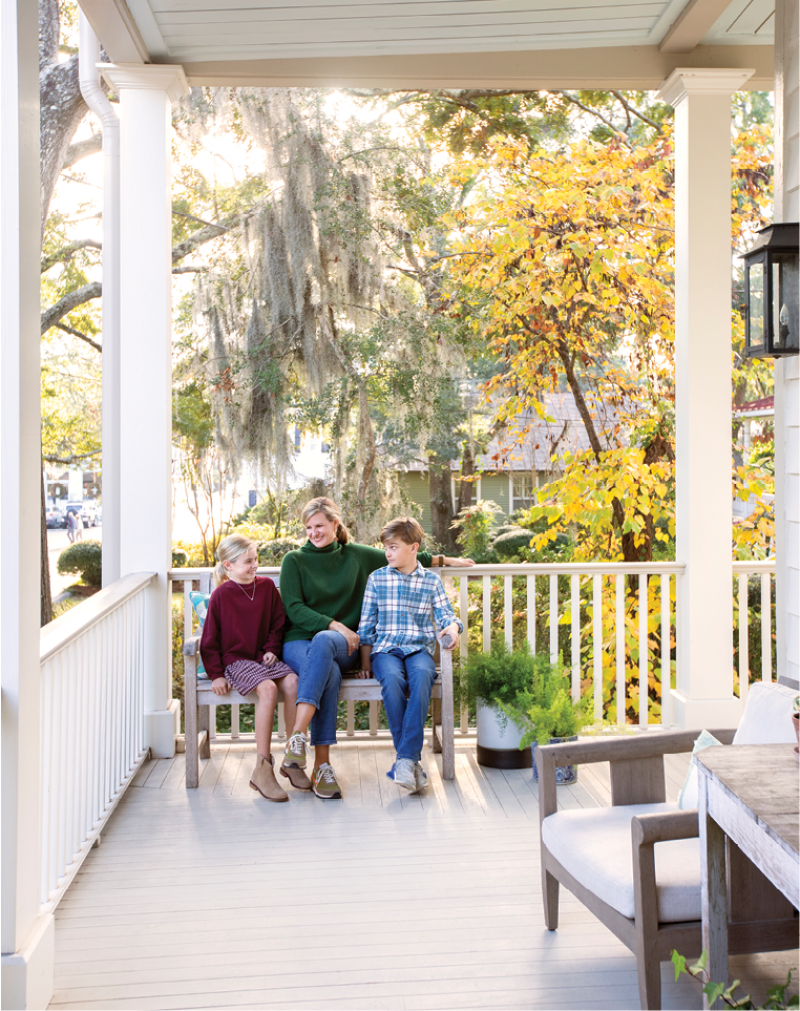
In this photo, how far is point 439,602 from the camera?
3904 millimetres

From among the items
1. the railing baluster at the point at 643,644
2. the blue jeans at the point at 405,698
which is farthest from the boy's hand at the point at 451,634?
the railing baluster at the point at 643,644

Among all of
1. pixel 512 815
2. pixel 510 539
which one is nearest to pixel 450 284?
pixel 510 539

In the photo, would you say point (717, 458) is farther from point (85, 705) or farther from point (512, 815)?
point (85, 705)

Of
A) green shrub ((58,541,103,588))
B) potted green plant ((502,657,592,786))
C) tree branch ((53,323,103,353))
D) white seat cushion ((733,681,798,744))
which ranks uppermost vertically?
tree branch ((53,323,103,353))

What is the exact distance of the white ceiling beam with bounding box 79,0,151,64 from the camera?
3369 mm

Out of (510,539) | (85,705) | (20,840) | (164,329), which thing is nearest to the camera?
(20,840)

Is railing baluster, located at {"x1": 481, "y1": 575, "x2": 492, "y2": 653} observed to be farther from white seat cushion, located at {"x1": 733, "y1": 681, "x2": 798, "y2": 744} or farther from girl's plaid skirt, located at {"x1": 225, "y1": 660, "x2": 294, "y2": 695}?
white seat cushion, located at {"x1": 733, "y1": 681, "x2": 798, "y2": 744}

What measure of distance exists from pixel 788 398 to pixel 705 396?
1.10 meters

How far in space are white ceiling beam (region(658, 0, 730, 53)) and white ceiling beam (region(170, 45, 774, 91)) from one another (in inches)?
2.3

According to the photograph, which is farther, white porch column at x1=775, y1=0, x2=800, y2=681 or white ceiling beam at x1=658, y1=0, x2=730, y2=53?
white ceiling beam at x1=658, y1=0, x2=730, y2=53

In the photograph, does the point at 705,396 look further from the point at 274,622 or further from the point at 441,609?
the point at 274,622

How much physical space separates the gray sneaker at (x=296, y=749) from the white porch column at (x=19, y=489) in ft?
5.00

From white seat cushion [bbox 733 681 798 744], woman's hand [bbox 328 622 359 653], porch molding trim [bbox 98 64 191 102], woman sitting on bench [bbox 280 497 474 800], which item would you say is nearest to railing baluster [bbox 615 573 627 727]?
woman sitting on bench [bbox 280 497 474 800]

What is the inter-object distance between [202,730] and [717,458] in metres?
2.63
